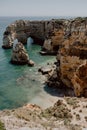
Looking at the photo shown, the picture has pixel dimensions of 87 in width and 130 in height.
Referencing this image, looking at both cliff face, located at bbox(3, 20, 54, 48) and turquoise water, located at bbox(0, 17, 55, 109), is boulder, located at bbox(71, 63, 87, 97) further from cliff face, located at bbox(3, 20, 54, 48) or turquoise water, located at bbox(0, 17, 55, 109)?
cliff face, located at bbox(3, 20, 54, 48)

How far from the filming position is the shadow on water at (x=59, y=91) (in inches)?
1874

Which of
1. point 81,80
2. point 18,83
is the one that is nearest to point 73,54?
point 81,80

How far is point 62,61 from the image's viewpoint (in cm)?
5078

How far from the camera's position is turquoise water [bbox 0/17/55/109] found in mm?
45891

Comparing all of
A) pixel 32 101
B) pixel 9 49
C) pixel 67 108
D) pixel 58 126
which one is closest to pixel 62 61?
pixel 32 101

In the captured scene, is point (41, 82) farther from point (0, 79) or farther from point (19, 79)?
point (0, 79)

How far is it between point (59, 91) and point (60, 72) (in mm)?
4935

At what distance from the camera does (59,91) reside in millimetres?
49531

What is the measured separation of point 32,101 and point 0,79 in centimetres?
1654

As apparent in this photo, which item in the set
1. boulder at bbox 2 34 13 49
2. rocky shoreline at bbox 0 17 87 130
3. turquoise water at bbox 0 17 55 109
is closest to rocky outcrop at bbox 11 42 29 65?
rocky shoreline at bbox 0 17 87 130

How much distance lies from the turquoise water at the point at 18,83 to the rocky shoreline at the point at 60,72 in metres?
3.05

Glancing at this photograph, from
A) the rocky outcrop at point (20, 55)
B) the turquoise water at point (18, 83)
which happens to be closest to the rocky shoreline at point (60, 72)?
the rocky outcrop at point (20, 55)

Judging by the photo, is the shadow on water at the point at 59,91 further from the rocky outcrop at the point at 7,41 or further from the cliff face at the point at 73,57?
the rocky outcrop at the point at 7,41

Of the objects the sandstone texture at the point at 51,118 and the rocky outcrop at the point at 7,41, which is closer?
the sandstone texture at the point at 51,118
